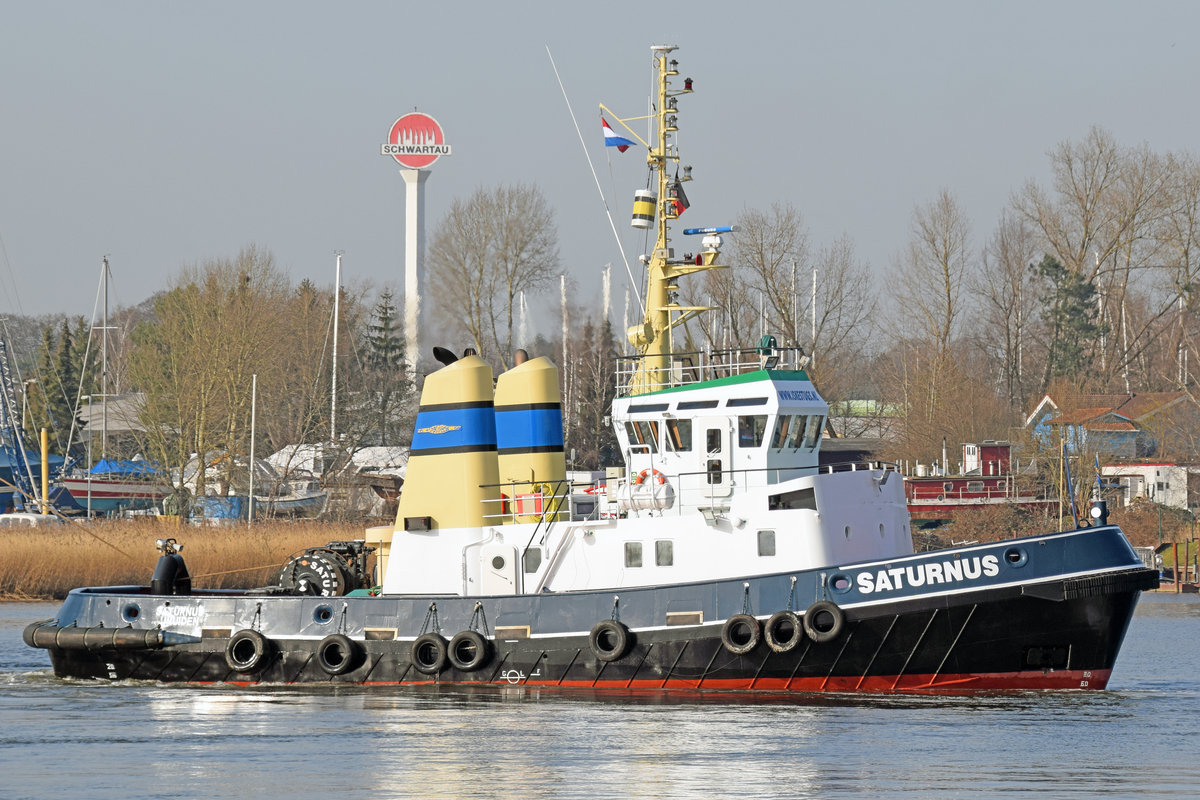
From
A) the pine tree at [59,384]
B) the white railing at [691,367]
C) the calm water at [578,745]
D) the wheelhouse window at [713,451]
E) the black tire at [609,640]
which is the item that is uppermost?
the pine tree at [59,384]

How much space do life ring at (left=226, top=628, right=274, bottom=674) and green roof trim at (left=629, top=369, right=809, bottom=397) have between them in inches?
240

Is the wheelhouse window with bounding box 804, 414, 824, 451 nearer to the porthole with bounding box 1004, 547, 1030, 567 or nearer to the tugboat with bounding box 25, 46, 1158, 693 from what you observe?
the tugboat with bounding box 25, 46, 1158, 693

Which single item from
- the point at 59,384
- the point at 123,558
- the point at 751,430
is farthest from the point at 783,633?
the point at 59,384

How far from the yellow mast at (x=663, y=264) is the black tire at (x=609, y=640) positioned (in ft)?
12.8

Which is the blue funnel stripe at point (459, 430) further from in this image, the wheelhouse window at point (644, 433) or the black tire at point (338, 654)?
the black tire at point (338, 654)

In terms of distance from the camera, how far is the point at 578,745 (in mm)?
16812

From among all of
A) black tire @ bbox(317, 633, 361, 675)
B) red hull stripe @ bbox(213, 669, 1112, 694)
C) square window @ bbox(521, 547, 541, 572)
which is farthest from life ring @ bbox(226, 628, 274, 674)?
red hull stripe @ bbox(213, 669, 1112, 694)

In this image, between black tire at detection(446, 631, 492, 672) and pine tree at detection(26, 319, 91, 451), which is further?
pine tree at detection(26, 319, 91, 451)

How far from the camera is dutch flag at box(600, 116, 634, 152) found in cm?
2411

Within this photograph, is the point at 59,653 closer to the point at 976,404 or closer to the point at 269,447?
the point at 269,447

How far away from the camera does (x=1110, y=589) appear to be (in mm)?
19438

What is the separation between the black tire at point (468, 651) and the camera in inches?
821

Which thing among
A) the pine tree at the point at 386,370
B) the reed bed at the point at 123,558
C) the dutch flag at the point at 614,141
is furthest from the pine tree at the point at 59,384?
the dutch flag at the point at 614,141

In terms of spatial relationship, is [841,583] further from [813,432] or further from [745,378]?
[745,378]
